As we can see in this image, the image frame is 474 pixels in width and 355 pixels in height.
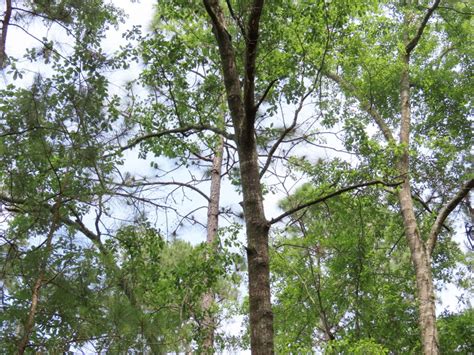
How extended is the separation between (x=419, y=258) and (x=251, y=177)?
4.58m

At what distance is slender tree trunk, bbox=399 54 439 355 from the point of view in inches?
270

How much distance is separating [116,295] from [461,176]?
7261mm

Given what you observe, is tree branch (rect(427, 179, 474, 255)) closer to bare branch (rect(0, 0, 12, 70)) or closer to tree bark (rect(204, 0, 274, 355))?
tree bark (rect(204, 0, 274, 355))

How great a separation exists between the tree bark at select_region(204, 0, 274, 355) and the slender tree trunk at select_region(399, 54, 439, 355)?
2856 millimetres

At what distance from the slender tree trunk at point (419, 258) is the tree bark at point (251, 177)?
9.37 ft

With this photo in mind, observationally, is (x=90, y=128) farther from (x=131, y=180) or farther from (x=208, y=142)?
(x=208, y=142)

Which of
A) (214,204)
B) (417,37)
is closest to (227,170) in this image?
(214,204)

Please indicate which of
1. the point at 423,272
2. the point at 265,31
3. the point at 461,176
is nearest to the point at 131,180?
the point at 265,31

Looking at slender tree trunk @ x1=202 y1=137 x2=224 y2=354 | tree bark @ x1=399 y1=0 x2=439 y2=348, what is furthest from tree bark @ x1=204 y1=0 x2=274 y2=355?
slender tree trunk @ x1=202 y1=137 x2=224 y2=354

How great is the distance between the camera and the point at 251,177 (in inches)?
160

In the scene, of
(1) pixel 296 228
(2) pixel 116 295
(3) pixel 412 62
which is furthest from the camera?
(1) pixel 296 228

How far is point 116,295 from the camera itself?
381 cm

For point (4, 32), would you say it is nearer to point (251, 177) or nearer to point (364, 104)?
point (251, 177)

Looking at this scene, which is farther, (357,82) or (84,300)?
(357,82)
